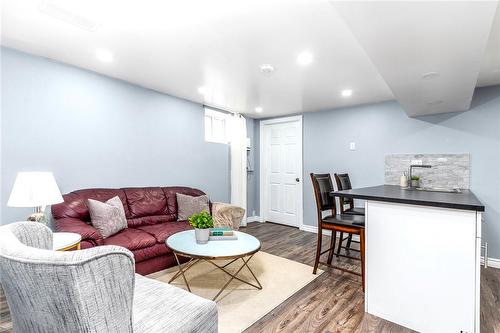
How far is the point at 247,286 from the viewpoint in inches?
98.3

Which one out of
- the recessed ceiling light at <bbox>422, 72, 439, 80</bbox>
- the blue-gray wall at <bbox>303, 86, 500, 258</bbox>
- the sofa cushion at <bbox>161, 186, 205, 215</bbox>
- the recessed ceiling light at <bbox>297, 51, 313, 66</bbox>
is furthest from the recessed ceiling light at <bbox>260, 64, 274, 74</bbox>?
the blue-gray wall at <bbox>303, 86, 500, 258</bbox>

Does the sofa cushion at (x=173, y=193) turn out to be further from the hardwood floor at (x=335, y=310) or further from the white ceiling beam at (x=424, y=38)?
the white ceiling beam at (x=424, y=38)

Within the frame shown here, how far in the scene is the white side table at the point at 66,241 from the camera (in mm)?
1849

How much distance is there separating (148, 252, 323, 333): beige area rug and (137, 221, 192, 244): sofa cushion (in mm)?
409

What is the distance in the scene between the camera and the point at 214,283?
8.36ft

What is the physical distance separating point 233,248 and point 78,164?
2.11 m

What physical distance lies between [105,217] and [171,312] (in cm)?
189

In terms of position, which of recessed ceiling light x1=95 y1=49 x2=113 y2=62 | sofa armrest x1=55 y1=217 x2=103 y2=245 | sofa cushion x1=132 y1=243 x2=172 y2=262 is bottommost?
sofa cushion x1=132 y1=243 x2=172 y2=262

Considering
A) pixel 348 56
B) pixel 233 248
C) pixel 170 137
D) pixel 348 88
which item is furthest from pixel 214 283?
pixel 348 88

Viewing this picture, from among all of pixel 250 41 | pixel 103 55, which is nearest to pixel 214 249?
pixel 250 41

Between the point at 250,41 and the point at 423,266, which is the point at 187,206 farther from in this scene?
the point at 423,266

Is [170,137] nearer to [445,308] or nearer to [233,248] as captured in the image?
[233,248]

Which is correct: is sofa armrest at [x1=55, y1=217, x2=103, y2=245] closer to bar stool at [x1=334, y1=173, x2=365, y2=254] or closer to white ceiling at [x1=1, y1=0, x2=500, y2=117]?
white ceiling at [x1=1, y1=0, x2=500, y2=117]

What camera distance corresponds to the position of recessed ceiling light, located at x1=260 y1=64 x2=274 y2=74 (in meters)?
2.71
